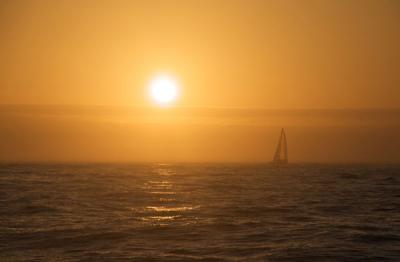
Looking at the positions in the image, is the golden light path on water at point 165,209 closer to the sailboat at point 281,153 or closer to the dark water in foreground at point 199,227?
the dark water in foreground at point 199,227

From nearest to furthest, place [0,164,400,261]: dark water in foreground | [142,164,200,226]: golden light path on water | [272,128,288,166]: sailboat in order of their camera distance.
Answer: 1. [0,164,400,261]: dark water in foreground
2. [142,164,200,226]: golden light path on water
3. [272,128,288,166]: sailboat

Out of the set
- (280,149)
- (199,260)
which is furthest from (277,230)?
(280,149)

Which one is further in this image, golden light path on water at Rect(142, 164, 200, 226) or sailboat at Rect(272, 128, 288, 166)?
sailboat at Rect(272, 128, 288, 166)

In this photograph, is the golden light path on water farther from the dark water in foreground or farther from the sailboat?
the sailboat

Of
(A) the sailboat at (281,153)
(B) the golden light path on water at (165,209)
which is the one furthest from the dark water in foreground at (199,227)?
(A) the sailboat at (281,153)

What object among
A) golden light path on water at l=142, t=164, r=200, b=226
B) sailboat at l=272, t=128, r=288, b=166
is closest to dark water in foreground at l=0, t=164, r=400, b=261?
golden light path on water at l=142, t=164, r=200, b=226

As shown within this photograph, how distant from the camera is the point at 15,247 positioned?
25688 millimetres

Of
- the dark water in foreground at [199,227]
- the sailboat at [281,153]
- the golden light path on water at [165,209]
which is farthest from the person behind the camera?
the sailboat at [281,153]

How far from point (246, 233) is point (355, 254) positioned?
266 inches

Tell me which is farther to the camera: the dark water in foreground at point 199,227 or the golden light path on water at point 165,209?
the golden light path on water at point 165,209

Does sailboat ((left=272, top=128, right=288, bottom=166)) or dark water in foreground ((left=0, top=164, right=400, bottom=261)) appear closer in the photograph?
dark water in foreground ((left=0, top=164, right=400, bottom=261))

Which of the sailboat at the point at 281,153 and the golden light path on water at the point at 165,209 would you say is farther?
the sailboat at the point at 281,153

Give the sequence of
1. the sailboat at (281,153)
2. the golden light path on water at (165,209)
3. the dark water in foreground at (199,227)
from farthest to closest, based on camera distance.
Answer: the sailboat at (281,153) < the golden light path on water at (165,209) < the dark water in foreground at (199,227)

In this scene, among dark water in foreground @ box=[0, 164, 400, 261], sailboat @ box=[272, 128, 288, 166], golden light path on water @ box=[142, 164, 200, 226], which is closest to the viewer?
dark water in foreground @ box=[0, 164, 400, 261]
